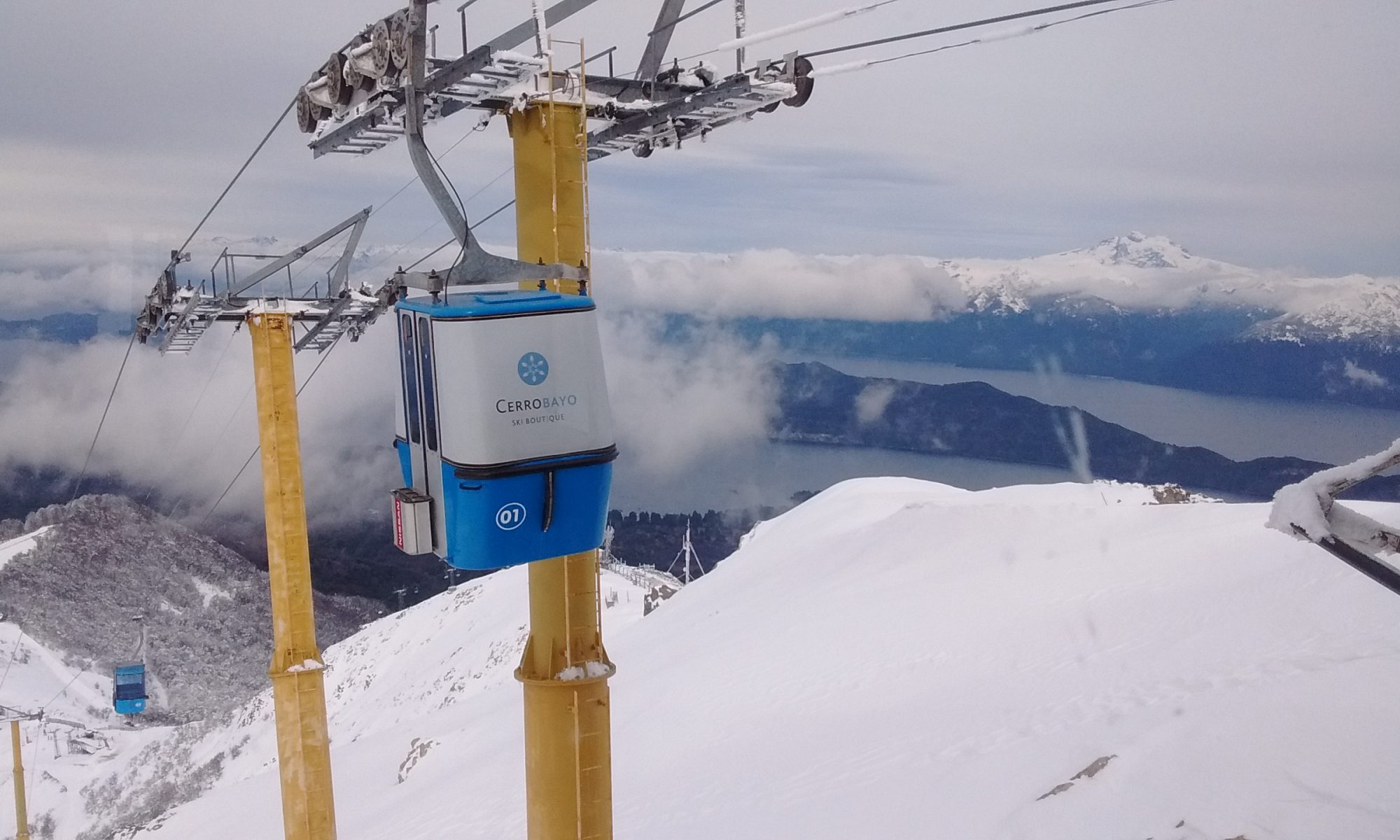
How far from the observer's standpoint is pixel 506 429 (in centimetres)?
484

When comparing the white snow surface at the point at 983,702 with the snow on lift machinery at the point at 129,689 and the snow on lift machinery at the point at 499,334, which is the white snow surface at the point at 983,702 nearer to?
the snow on lift machinery at the point at 499,334

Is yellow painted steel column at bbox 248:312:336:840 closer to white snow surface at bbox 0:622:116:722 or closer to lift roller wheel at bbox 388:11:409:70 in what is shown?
lift roller wheel at bbox 388:11:409:70

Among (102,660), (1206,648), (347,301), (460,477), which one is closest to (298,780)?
(347,301)

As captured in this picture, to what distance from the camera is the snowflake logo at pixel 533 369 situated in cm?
487

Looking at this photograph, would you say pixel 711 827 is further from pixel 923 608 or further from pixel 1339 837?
pixel 923 608

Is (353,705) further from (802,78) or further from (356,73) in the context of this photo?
(802,78)

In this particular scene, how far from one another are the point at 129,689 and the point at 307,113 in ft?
125

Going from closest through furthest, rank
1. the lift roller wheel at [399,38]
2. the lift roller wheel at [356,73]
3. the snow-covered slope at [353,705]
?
the lift roller wheel at [399,38] < the lift roller wheel at [356,73] < the snow-covered slope at [353,705]

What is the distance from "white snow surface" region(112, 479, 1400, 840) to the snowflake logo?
6.11 metres

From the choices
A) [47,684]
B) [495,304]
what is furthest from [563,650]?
[47,684]

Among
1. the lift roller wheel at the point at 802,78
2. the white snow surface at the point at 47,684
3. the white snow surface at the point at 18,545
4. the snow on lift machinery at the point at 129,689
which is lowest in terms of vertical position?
the white snow surface at the point at 47,684

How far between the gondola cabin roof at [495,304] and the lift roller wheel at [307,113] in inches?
76.6

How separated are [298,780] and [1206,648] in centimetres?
1228

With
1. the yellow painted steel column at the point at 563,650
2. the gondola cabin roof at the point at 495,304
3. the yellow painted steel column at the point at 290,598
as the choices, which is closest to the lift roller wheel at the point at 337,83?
the yellow painted steel column at the point at 563,650
